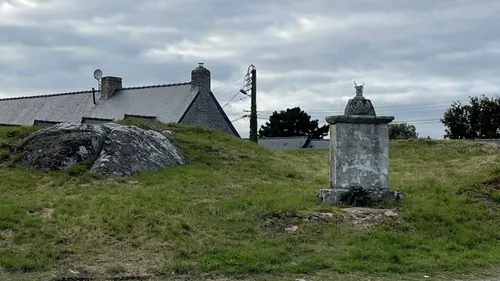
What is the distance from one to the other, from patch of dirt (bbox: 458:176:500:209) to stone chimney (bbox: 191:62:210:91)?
2263 centimetres

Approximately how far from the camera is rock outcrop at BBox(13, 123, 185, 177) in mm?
13602

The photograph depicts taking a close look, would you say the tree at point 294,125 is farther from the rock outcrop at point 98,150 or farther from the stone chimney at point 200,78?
the rock outcrop at point 98,150

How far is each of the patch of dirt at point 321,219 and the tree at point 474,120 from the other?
150ft

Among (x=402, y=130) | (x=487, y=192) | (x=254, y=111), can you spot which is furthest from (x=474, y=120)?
(x=487, y=192)

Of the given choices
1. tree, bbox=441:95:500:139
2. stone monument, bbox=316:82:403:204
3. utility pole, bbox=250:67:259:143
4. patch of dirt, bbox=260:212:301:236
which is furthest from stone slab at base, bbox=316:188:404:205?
tree, bbox=441:95:500:139

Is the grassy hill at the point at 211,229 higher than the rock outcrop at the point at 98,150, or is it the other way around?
the rock outcrop at the point at 98,150

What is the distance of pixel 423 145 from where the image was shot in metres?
27.7

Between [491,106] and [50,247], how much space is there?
50847mm

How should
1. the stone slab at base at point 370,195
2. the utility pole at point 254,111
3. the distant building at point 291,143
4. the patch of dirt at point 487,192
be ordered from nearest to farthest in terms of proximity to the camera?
1. the stone slab at base at point 370,195
2. the patch of dirt at point 487,192
3. the utility pole at point 254,111
4. the distant building at point 291,143

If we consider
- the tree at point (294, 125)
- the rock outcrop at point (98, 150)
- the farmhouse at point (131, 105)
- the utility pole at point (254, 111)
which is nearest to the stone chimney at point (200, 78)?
the farmhouse at point (131, 105)

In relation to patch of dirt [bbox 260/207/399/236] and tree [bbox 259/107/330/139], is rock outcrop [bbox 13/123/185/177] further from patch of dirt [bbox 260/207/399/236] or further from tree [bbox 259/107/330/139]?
tree [bbox 259/107/330/139]

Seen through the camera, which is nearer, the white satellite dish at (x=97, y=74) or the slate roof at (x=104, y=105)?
the slate roof at (x=104, y=105)

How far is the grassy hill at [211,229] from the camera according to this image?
7578mm

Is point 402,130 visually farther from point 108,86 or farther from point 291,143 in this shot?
point 108,86
